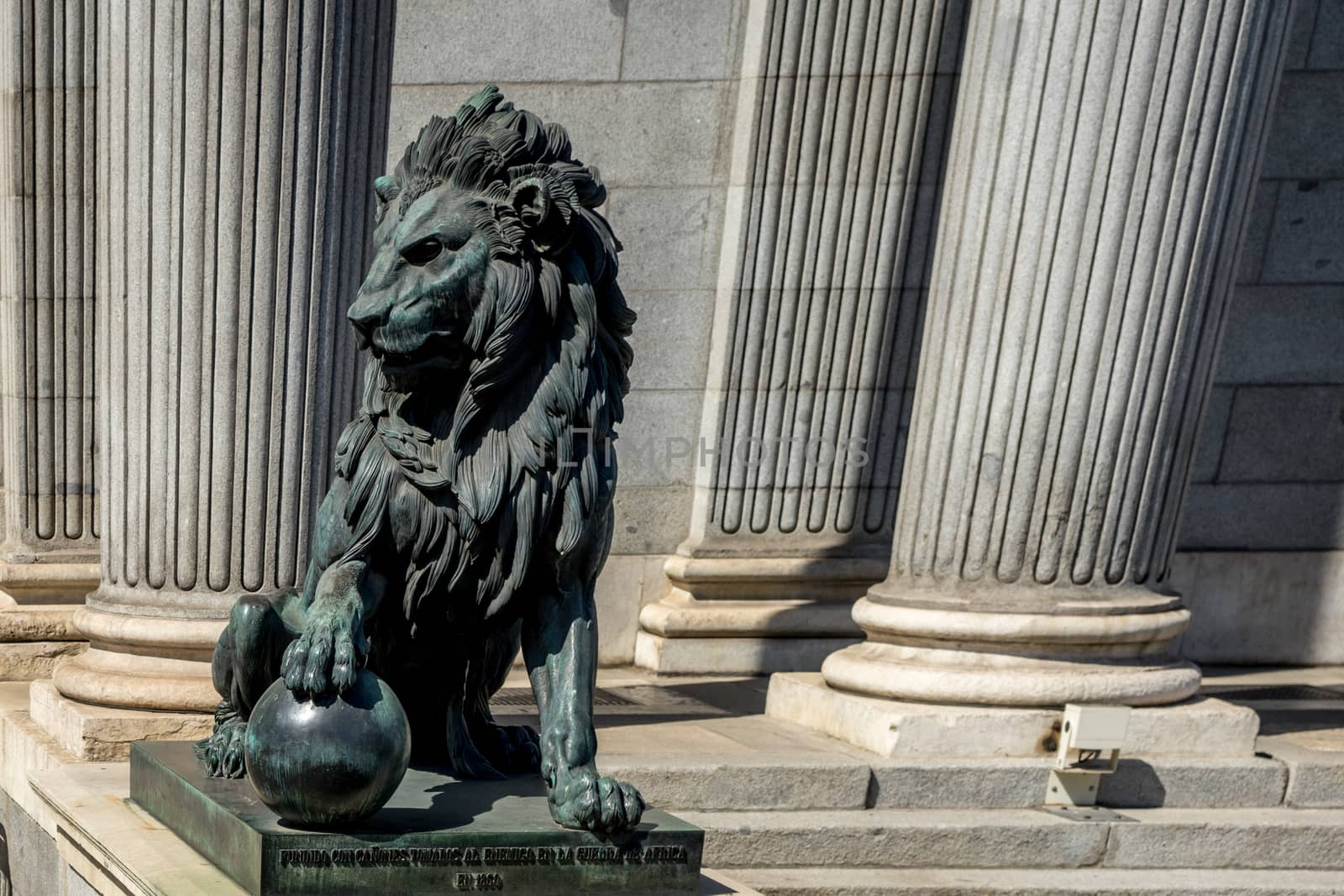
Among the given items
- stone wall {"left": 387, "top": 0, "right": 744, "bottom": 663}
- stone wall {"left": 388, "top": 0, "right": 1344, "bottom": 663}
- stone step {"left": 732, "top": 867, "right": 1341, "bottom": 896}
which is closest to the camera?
stone step {"left": 732, "top": 867, "right": 1341, "bottom": 896}

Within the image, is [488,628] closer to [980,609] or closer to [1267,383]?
[980,609]

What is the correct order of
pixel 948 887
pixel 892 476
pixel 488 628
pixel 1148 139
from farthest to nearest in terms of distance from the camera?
pixel 892 476, pixel 1148 139, pixel 948 887, pixel 488 628

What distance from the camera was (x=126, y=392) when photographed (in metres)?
8.02

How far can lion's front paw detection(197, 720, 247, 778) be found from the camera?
545cm

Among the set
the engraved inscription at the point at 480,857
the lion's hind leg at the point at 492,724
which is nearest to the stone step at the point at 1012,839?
the lion's hind leg at the point at 492,724

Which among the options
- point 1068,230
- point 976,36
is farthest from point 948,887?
point 976,36

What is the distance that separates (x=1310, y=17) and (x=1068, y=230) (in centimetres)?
459

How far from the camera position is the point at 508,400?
16.9 feet

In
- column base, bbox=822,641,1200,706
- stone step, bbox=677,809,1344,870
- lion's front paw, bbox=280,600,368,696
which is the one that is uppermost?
lion's front paw, bbox=280,600,368,696

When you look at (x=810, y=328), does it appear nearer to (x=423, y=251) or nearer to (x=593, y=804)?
(x=423, y=251)

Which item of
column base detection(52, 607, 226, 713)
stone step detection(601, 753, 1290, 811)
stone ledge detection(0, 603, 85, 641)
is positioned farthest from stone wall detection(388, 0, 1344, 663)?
column base detection(52, 607, 226, 713)

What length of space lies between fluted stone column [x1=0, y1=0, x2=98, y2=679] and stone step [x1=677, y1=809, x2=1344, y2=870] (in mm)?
3967

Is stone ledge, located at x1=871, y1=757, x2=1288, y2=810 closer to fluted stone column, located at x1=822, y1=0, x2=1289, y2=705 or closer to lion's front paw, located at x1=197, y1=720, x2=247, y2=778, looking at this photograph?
fluted stone column, located at x1=822, y1=0, x2=1289, y2=705

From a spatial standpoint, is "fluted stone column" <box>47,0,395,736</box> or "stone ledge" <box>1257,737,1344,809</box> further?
"stone ledge" <box>1257,737,1344,809</box>
